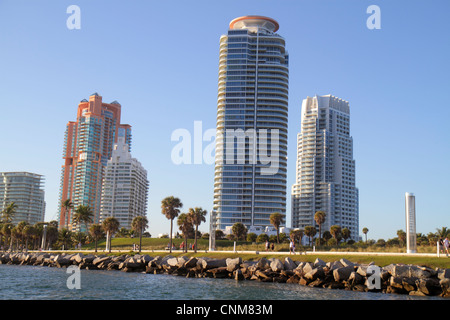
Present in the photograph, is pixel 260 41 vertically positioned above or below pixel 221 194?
above

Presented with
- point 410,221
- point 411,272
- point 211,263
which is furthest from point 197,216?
point 411,272

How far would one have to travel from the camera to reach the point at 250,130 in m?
189

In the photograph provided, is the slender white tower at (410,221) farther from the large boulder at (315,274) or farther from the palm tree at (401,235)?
the palm tree at (401,235)

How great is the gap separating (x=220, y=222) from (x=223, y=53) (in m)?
68.4

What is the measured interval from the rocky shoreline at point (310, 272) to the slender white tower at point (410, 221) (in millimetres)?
10604

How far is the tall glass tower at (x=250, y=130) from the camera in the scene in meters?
186

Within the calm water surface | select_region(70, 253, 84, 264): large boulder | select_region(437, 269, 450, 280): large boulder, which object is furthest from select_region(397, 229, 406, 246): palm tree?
select_region(437, 269, 450, 280): large boulder

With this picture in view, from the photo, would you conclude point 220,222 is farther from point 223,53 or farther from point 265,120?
point 223,53

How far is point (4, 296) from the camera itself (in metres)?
37.0

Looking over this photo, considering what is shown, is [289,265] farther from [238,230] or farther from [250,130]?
[250,130]

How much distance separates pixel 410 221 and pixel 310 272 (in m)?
16.2
